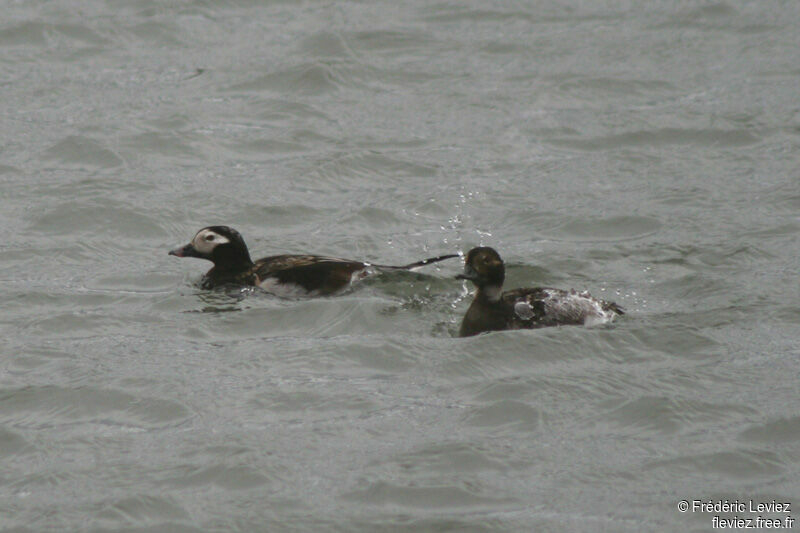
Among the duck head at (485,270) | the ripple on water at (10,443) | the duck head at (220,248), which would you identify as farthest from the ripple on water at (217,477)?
the duck head at (220,248)

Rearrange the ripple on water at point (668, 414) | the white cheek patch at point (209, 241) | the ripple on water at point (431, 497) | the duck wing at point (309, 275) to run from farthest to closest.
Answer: the white cheek patch at point (209, 241), the duck wing at point (309, 275), the ripple on water at point (668, 414), the ripple on water at point (431, 497)

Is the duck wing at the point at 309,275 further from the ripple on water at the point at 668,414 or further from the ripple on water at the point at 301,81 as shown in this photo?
the ripple on water at the point at 301,81

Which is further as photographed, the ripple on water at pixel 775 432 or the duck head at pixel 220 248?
the duck head at pixel 220 248

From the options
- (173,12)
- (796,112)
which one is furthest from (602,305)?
(173,12)

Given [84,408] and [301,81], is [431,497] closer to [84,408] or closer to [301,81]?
[84,408]

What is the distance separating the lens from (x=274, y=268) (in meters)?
11.4

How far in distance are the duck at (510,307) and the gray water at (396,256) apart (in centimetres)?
15

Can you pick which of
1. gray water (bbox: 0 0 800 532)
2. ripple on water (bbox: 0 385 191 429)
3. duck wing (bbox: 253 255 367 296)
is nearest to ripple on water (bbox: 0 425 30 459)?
gray water (bbox: 0 0 800 532)

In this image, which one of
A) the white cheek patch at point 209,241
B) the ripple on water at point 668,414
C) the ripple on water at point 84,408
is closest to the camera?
the ripple on water at point 668,414

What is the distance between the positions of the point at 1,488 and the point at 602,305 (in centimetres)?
423

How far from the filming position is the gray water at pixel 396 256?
8156 millimetres

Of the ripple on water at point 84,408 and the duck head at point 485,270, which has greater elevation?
the duck head at point 485,270

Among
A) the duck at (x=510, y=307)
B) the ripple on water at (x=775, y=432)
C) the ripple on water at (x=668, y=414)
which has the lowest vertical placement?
the ripple on water at (x=775, y=432)

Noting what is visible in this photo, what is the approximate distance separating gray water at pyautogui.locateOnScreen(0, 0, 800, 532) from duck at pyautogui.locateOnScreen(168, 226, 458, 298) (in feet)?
0.43
